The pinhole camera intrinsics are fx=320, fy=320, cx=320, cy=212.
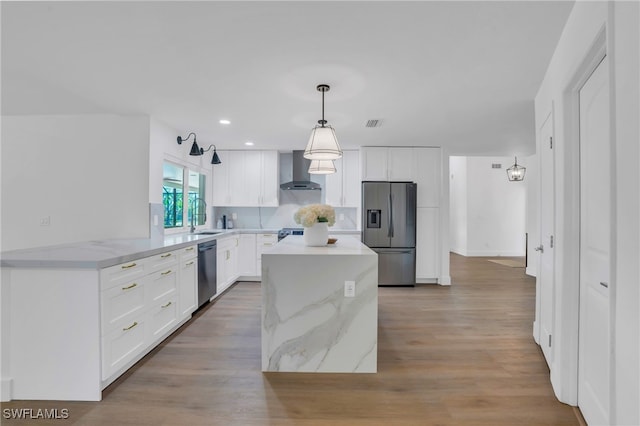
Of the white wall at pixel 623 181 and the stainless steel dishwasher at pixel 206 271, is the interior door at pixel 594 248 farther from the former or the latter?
the stainless steel dishwasher at pixel 206 271

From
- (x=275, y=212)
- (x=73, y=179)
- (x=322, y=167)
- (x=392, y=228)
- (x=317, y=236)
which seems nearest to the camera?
(x=317, y=236)

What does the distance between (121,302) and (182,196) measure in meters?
2.70

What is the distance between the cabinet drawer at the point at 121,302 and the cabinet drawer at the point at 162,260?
174mm

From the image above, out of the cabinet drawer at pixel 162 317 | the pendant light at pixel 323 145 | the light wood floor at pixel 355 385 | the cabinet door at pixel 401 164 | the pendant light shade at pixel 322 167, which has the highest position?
the cabinet door at pixel 401 164

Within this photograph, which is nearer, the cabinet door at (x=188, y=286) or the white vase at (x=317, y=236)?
the white vase at (x=317, y=236)

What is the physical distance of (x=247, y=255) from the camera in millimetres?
5477

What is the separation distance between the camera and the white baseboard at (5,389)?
6.70 feet

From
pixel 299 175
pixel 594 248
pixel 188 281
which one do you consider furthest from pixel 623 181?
pixel 299 175

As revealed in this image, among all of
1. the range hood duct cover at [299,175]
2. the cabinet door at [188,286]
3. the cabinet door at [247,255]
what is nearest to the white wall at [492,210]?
the range hood duct cover at [299,175]

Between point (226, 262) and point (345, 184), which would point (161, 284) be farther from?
point (345, 184)

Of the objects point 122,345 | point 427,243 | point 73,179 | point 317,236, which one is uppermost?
point 73,179

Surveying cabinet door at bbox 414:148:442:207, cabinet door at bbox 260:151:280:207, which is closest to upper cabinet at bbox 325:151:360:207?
cabinet door at bbox 260:151:280:207

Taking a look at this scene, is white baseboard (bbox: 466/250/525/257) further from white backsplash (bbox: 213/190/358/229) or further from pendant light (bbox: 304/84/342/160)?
pendant light (bbox: 304/84/342/160)

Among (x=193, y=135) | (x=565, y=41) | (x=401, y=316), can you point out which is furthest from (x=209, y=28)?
(x=401, y=316)
